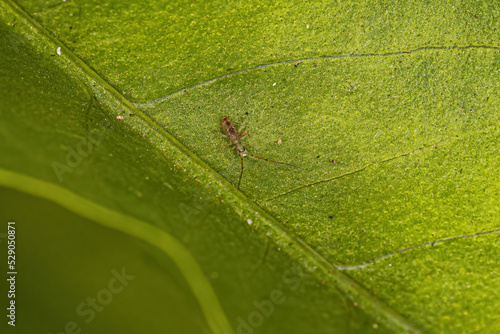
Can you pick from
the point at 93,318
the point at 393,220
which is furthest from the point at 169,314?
the point at 393,220

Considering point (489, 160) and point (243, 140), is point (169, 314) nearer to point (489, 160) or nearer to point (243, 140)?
point (243, 140)
